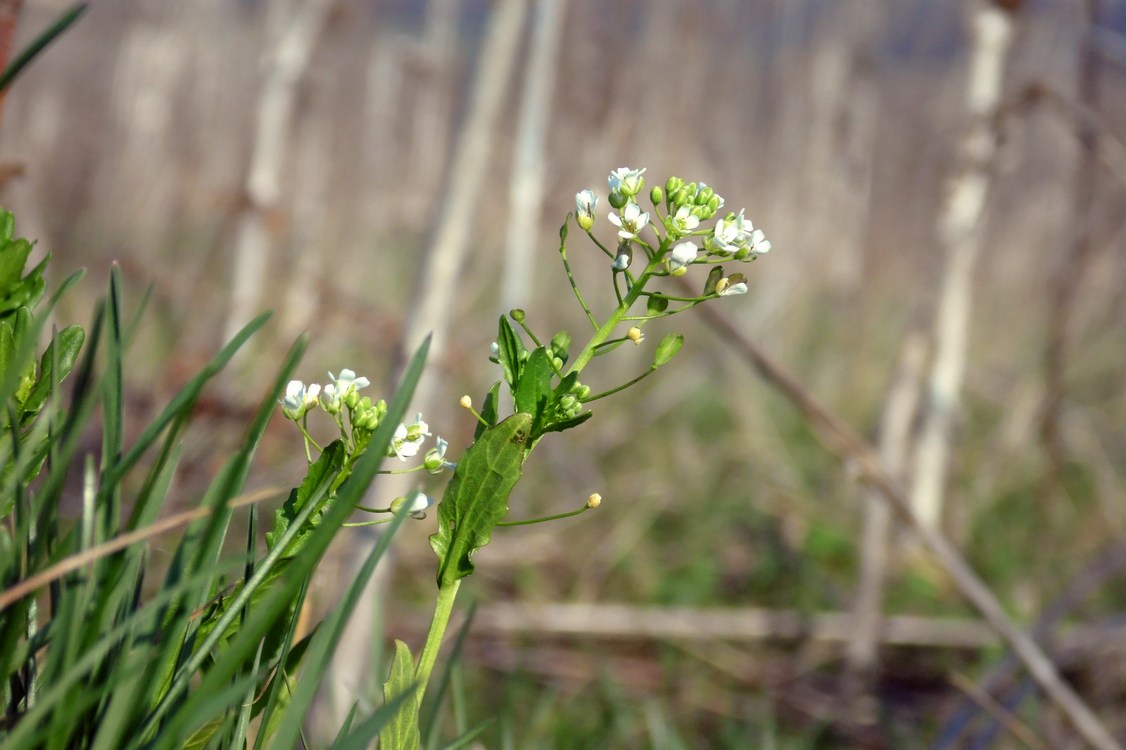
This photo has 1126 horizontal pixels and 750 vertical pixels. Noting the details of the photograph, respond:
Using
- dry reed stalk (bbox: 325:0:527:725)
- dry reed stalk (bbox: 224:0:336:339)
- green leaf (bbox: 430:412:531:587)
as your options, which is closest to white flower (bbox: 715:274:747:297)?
green leaf (bbox: 430:412:531:587)

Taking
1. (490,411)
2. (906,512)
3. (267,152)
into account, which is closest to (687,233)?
(490,411)

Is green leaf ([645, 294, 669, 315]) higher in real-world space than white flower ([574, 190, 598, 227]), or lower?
lower

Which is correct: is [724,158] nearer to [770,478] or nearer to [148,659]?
[770,478]

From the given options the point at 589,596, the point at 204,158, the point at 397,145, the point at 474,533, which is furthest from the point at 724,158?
the point at 474,533

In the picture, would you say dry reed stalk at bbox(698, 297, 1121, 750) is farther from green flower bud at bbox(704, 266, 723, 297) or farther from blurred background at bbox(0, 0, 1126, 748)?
green flower bud at bbox(704, 266, 723, 297)

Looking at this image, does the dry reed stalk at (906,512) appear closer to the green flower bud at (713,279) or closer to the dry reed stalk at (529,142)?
the green flower bud at (713,279)

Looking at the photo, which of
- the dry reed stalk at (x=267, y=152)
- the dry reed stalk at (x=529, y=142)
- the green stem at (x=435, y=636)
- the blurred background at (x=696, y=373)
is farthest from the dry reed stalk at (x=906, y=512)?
the dry reed stalk at (x=267, y=152)
